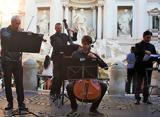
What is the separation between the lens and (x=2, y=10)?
1615 inches

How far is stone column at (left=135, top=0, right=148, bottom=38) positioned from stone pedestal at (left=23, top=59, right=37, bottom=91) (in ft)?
67.5

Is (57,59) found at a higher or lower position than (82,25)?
lower

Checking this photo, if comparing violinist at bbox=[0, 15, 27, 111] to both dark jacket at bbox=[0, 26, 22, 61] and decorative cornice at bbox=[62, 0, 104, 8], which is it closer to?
dark jacket at bbox=[0, 26, 22, 61]

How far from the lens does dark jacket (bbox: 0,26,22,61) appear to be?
9.16 meters

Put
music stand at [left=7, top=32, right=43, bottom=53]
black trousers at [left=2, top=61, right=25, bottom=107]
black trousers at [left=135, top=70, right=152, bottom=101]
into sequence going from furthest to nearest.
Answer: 1. black trousers at [left=135, top=70, right=152, bottom=101]
2. black trousers at [left=2, top=61, right=25, bottom=107]
3. music stand at [left=7, top=32, right=43, bottom=53]

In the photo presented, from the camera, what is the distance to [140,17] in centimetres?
3728

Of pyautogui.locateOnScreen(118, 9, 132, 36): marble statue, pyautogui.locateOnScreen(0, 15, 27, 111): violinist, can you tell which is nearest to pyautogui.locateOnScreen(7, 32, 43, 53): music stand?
pyautogui.locateOnScreen(0, 15, 27, 111): violinist

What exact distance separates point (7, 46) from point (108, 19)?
2879 cm

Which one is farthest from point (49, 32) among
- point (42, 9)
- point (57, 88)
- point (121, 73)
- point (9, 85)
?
point (9, 85)

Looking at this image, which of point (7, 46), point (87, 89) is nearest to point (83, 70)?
point (87, 89)

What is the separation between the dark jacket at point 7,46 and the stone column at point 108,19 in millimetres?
27799

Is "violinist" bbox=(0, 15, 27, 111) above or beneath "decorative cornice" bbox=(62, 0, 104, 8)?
beneath

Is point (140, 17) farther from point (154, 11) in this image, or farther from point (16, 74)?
point (16, 74)

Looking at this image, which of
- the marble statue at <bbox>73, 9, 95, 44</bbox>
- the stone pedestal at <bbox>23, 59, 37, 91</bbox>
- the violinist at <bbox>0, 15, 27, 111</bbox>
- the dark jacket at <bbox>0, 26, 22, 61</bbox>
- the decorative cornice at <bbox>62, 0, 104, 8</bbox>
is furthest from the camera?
the decorative cornice at <bbox>62, 0, 104, 8</bbox>
